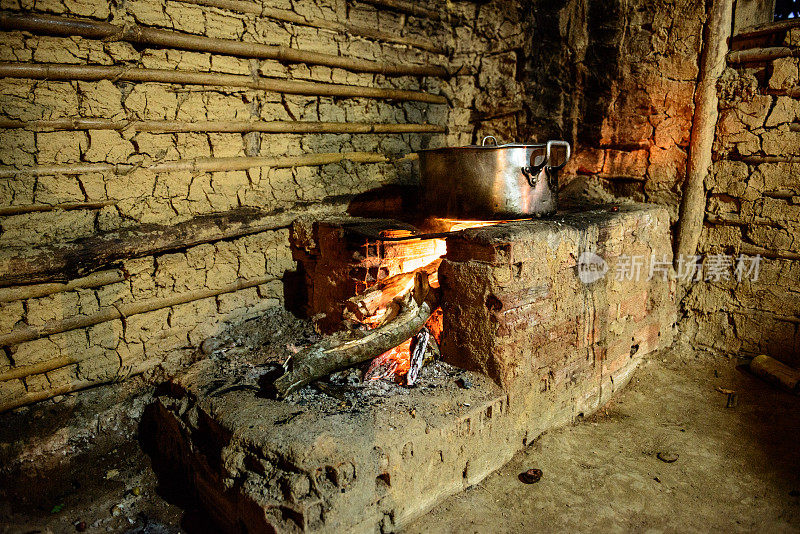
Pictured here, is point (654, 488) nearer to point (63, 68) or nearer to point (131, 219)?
point (131, 219)

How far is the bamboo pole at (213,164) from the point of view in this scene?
9.39 ft

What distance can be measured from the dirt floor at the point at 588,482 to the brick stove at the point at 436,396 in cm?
17

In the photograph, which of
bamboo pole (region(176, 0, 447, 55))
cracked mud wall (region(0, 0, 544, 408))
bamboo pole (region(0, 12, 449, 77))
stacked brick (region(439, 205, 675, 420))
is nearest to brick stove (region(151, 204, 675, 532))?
→ stacked brick (region(439, 205, 675, 420))

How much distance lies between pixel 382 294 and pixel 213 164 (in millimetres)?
1619

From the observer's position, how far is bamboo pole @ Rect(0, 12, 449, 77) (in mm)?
2727

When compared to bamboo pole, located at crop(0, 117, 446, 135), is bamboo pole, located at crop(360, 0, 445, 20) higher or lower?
higher

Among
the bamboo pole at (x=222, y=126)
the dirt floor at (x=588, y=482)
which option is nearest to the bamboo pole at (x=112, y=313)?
the dirt floor at (x=588, y=482)

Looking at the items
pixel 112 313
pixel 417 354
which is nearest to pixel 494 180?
pixel 417 354

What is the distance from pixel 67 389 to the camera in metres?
3.03

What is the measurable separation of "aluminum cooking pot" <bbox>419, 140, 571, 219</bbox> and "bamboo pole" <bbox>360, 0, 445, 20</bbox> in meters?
1.93

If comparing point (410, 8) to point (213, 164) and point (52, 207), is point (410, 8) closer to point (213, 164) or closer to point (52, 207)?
point (213, 164)

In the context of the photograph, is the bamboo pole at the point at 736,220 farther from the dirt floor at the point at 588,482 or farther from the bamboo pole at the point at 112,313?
the bamboo pole at the point at 112,313

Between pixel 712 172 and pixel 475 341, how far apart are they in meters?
2.78

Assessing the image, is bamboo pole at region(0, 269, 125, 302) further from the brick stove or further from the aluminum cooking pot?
the aluminum cooking pot
